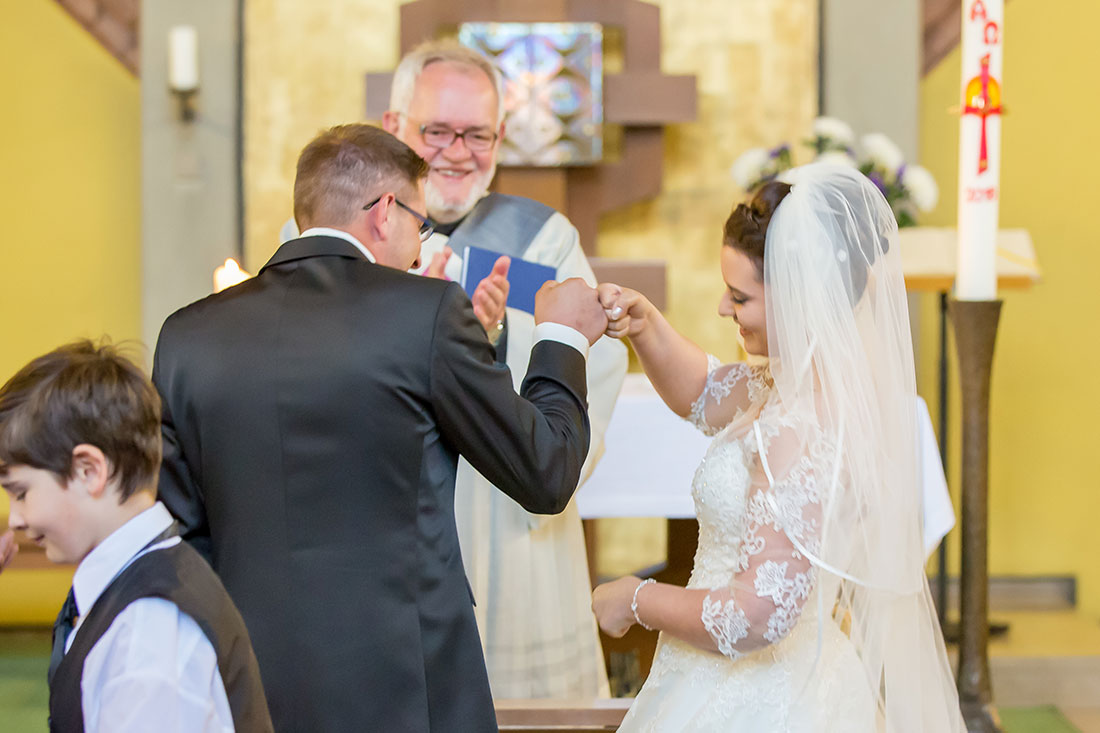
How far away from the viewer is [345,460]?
5.82 ft

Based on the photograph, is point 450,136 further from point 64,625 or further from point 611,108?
point 611,108

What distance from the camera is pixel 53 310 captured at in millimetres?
5586

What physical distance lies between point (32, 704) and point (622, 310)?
3302 mm

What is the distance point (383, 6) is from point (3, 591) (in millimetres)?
3237

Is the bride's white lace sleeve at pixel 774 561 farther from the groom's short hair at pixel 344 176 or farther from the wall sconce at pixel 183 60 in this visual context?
the wall sconce at pixel 183 60

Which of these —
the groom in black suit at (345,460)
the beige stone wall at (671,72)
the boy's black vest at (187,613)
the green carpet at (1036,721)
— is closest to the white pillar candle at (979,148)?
the green carpet at (1036,721)

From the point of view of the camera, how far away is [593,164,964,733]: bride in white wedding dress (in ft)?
6.61

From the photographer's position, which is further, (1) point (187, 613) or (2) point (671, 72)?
(2) point (671, 72)

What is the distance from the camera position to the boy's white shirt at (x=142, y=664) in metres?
1.32

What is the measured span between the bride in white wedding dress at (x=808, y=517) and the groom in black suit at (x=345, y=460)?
39 centimetres

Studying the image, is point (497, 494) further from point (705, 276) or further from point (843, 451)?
point (705, 276)

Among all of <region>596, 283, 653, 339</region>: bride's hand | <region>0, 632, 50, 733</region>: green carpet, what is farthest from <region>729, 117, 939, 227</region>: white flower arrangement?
<region>0, 632, 50, 733</region>: green carpet

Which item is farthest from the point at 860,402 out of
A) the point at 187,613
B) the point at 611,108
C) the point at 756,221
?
the point at 611,108

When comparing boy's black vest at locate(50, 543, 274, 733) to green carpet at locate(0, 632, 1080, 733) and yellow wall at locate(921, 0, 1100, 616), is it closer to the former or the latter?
green carpet at locate(0, 632, 1080, 733)
